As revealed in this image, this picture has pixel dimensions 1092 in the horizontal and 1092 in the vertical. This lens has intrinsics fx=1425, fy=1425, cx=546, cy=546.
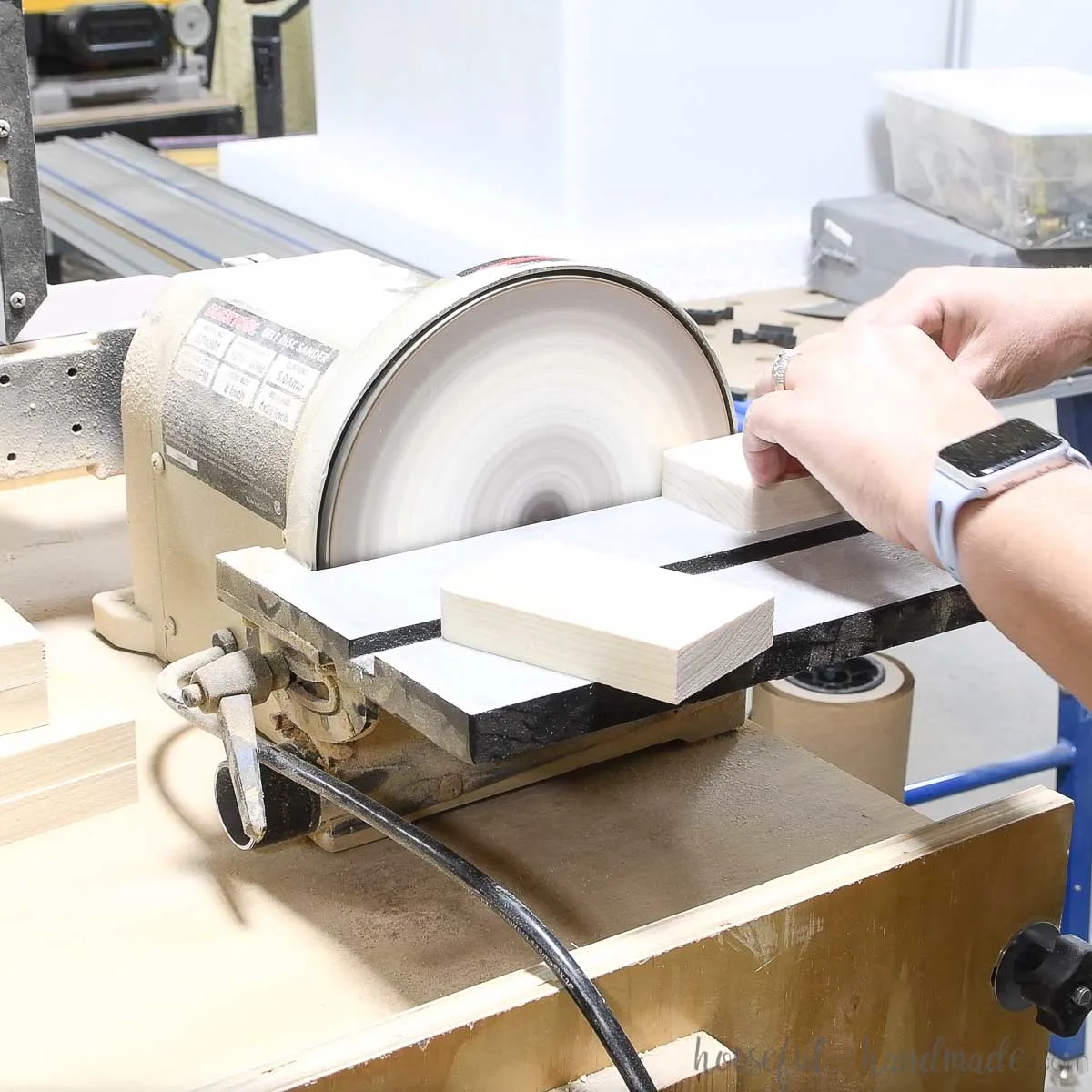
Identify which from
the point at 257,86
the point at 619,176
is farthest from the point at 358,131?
the point at 257,86

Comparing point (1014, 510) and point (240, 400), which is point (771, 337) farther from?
point (1014, 510)

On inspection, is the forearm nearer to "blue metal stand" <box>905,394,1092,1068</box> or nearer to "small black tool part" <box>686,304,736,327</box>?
"blue metal stand" <box>905,394,1092,1068</box>

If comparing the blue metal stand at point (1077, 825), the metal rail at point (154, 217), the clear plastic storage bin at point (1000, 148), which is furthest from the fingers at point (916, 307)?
the clear plastic storage bin at point (1000, 148)

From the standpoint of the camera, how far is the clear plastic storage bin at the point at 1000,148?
2.12 meters

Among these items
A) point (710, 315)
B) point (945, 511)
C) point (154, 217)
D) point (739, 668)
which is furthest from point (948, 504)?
point (154, 217)

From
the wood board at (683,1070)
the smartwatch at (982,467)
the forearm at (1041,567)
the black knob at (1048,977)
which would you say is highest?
the smartwatch at (982,467)

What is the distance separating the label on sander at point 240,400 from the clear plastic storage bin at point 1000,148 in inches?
58.3

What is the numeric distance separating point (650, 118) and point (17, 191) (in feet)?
4.50

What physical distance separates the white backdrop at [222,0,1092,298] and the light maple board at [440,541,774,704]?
1.60 meters

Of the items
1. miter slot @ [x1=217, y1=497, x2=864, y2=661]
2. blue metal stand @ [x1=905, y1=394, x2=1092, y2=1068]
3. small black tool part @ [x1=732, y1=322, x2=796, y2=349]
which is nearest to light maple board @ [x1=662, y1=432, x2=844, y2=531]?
miter slot @ [x1=217, y1=497, x2=864, y2=661]

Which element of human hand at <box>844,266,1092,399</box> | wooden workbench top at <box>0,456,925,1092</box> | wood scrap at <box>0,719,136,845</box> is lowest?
wooden workbench top at <box>0,456,925,1092</box>

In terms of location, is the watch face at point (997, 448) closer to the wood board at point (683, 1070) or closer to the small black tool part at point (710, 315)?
the wood board at point (683, 1070)

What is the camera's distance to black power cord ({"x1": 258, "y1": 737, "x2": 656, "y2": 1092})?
0.69 metres

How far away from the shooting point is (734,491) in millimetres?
904
